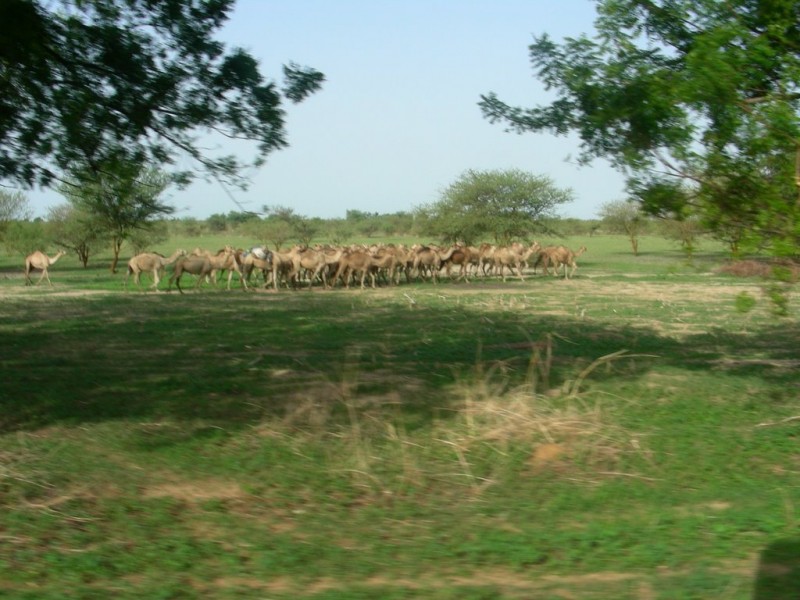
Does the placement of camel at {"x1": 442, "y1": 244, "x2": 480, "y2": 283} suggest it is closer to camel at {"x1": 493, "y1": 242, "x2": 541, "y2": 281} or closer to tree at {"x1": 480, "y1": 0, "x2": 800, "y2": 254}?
camel at {"x1": 493, "y1": 242, "x2": 541, "y2": 281}

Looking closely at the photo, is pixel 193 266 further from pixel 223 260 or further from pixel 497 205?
pixel 497 205

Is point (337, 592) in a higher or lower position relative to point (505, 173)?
lower

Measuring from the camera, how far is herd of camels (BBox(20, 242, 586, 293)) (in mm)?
29125

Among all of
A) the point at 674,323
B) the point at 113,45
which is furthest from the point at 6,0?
the point at 674,323

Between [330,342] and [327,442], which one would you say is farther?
[330,342]

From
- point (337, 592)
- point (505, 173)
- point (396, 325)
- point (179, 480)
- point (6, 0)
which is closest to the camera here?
point (337, 592)

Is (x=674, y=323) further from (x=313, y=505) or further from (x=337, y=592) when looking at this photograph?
(x=337, y=592)

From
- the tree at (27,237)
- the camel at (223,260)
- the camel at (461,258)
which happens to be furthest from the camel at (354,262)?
the tree at (27,237)

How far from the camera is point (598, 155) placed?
11.4m

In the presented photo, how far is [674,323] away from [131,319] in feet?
35.4

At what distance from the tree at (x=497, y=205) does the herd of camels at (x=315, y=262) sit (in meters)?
13.3

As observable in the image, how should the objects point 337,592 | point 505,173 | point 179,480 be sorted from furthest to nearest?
point 505,173 → point 179,480 → point 337,592

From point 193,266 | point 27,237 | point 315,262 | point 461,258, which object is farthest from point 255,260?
point 27,237

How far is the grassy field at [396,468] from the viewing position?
222 inches
